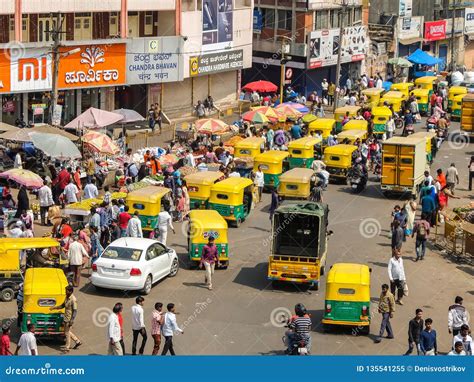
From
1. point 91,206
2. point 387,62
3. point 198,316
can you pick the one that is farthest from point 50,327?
point 387,62

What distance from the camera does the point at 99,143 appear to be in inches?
1652

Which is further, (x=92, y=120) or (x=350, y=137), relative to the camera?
(x=350, y=137)

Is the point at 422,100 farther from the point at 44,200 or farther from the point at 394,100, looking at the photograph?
the point at 44,200

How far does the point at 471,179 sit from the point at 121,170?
550 inches

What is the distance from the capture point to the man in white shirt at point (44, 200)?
35.9 meters

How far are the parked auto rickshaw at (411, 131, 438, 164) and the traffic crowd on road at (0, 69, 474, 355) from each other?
1.61 m

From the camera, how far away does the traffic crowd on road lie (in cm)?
2480

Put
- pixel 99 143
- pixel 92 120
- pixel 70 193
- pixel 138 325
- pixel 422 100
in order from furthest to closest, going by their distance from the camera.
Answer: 1. pixel 422 100
2. pixel 92 120
3. pixel 99 143
4. pixel 70 193
5. pixel 138 325

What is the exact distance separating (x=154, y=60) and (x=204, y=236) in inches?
969

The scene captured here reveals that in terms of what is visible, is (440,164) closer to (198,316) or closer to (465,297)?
(465,297)

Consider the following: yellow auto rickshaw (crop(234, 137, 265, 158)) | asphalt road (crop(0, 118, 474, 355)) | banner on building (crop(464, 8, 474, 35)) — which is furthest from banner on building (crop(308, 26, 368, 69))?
asphalt road (crop(0, 118, 474, 355))

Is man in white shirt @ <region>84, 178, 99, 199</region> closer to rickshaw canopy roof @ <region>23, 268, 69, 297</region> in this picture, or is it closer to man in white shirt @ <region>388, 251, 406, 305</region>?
rickshaw canopy roof @ <region>23, 268, 69, 297</region>

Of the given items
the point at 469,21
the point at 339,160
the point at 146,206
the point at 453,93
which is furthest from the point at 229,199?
the point at 469,21

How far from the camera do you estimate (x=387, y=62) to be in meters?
76.8
